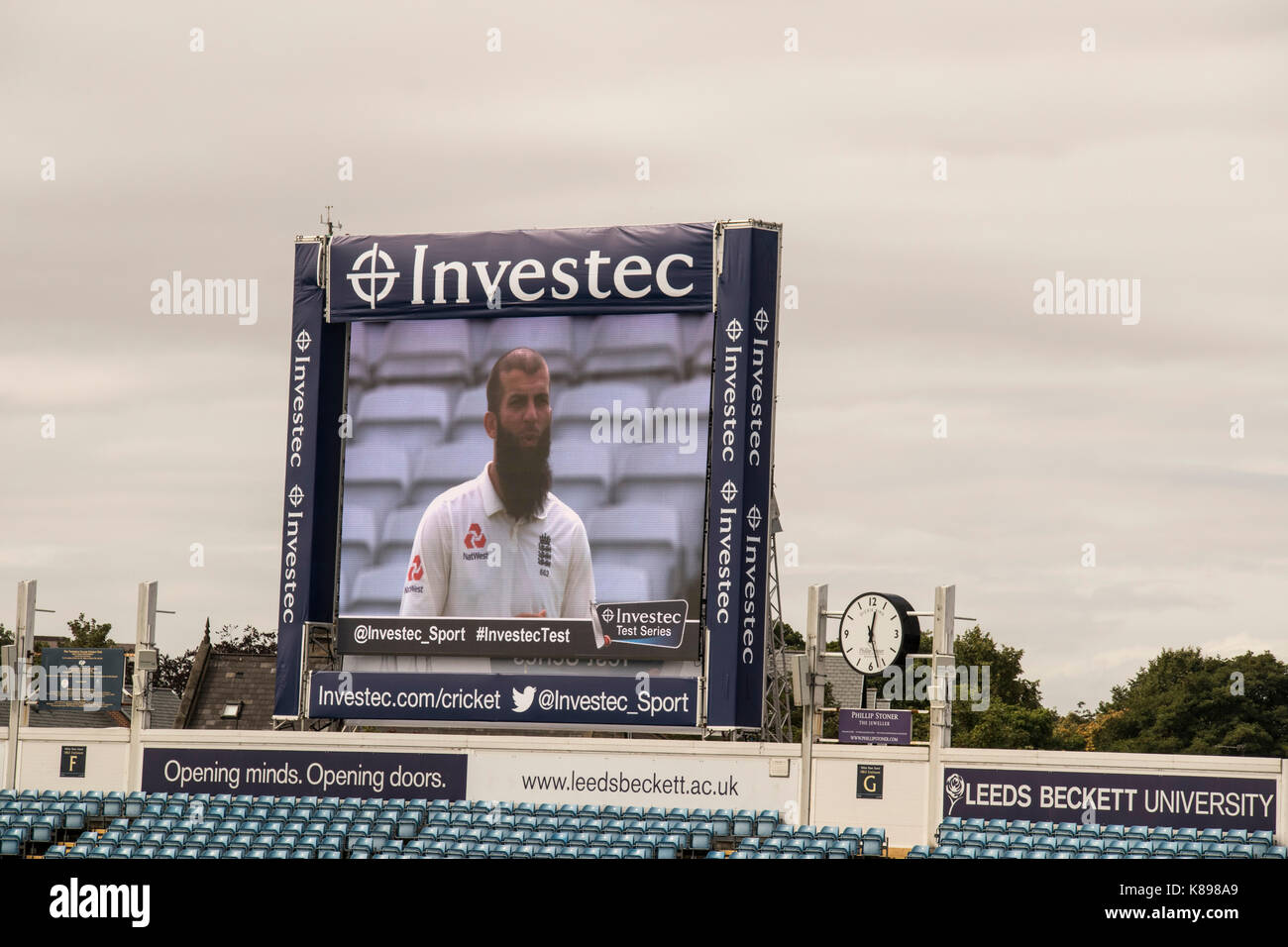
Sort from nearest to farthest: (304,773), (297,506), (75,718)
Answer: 1. (304,773)
2. (297,506)
3. (75,718)

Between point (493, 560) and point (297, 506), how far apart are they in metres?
4.62

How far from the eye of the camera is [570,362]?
34156 mm

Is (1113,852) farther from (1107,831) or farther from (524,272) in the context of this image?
(524,272)

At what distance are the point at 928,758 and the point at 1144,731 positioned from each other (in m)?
41.3

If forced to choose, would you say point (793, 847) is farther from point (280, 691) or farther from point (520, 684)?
point (280, 691)

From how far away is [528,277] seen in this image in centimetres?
3453

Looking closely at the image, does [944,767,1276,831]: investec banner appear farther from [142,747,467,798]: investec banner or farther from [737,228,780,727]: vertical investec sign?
[142,747,467,798]: investec banner

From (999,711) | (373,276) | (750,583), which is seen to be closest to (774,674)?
(750,583)

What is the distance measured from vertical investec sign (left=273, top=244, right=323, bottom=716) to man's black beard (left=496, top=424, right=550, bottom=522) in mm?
4281

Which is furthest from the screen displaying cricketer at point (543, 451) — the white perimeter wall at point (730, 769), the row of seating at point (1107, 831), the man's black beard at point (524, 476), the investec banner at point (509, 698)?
the row of seating at point (1107, 831)

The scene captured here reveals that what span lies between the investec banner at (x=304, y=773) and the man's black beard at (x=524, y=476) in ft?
16.7

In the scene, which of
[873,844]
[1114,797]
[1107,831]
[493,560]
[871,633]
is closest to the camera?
[1107,831]

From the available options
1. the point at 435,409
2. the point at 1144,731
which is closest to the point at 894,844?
the point at 435,409

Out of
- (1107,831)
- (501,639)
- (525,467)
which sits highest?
(525,467)
